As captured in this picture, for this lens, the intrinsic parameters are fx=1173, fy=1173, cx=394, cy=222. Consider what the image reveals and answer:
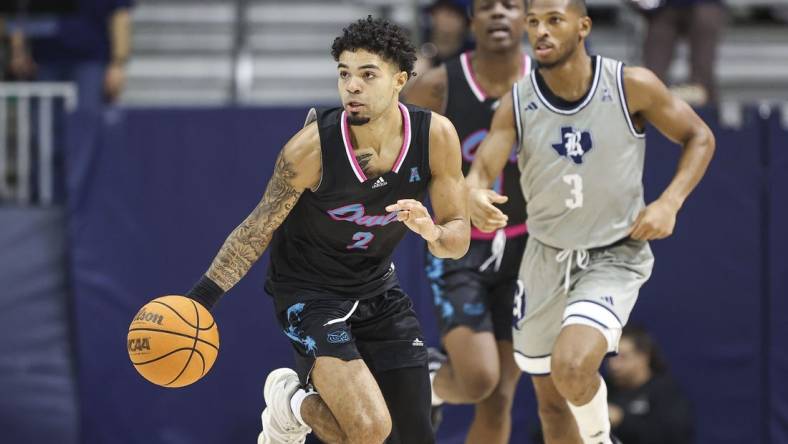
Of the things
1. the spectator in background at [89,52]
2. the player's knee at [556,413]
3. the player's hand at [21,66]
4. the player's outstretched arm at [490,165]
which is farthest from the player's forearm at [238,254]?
the player's hand at [21,66]

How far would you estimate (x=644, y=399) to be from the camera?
8.29 metres

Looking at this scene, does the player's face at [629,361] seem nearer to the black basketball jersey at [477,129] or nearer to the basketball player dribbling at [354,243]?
the black basketball jersey at [477,129]

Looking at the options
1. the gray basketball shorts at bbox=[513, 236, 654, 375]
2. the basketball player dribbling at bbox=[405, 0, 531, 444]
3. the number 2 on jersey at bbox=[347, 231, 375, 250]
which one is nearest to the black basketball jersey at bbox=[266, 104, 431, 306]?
the number 2 on jersey at bbox=[347, 231, 375, 250]

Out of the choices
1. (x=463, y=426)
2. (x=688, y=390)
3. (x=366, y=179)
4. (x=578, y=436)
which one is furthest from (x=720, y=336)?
(x=366, y=179)

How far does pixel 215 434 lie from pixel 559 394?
11.6 feet

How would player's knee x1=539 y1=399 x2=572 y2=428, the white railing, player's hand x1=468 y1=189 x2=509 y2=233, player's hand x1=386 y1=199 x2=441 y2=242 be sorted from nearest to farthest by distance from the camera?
player's hand x1=386 y1=199 x2=441 y2=242, player's hand x1=468 y1=189 x2=509 y2=233, player's knee x1=539 y1=399 x2=572 y2=428, the white railing

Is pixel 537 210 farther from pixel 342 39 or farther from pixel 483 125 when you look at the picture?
pixel 342 39

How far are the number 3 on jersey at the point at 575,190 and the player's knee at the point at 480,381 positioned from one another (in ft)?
3.37

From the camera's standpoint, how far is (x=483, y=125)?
6.48m

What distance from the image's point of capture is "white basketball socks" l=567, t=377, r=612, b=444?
573 cm

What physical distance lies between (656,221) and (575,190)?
0.47 m

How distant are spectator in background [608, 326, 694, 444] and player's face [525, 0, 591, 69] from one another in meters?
3.18

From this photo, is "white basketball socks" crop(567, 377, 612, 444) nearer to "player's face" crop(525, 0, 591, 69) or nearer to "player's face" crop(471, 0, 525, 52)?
"player's face" crop(525, 0, 591, 69)

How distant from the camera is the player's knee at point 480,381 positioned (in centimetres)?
622
